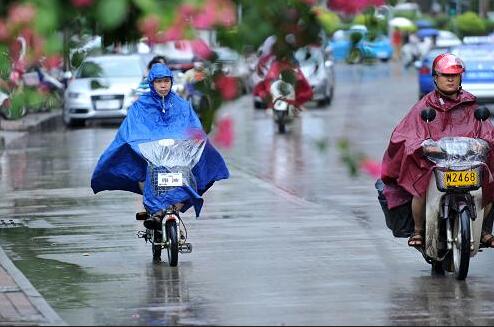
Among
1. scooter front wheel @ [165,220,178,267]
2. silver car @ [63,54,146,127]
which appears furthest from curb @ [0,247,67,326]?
silver car @ [63,54,146,127]

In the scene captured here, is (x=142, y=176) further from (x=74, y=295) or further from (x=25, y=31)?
(x=25, y=31)

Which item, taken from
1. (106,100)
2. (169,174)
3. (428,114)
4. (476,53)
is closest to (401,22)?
(428,114)

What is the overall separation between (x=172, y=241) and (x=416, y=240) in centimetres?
194

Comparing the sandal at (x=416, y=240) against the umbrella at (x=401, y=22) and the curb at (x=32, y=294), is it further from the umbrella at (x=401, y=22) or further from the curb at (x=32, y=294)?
the umbrella at (x=401, y=22)

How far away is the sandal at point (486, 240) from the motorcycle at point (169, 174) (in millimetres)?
2323

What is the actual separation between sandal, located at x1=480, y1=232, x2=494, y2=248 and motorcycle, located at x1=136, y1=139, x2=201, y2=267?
7.62ft

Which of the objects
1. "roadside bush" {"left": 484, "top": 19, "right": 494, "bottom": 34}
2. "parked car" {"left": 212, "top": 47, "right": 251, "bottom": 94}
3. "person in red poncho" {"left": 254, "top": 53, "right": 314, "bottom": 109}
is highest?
"roadside bush" {"left": 484, "top": 19, "right": 494, "bottom": 34}

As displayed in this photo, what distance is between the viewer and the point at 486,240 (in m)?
11.4

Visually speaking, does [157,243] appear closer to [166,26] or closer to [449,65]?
[449,65]

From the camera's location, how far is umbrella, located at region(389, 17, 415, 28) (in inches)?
236

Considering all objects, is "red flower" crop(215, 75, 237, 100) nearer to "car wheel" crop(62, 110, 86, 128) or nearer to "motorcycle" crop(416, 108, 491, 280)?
"motorcycle" crop(416, 108, 491, 280)

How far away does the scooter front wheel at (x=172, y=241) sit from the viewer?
474 inches

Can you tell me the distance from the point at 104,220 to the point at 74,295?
16.0 feet

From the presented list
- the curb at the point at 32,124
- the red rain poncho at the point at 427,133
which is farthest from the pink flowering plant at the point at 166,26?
the curb at the point at 32,124
